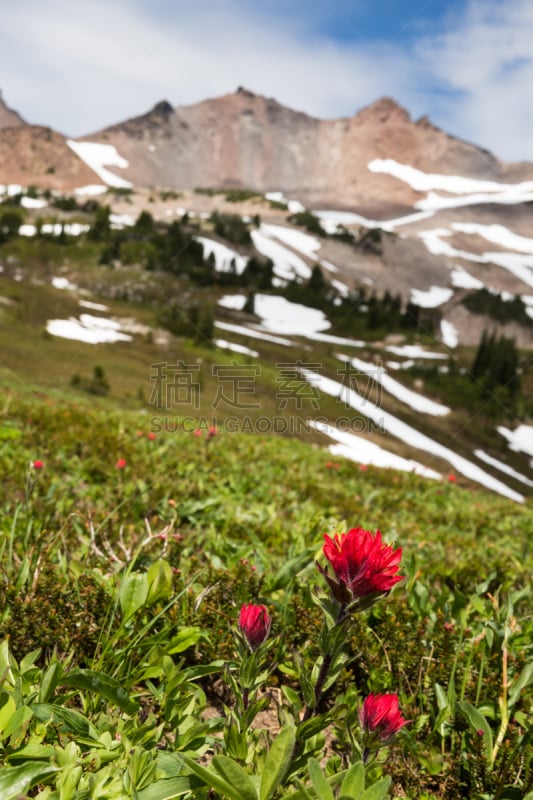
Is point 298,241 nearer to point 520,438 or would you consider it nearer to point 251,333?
point 251,333

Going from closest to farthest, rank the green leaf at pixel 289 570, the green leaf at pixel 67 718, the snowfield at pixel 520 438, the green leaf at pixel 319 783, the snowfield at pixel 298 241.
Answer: the green leaf at pixel 319 783 → the green leaf at pixel 67 718 → the green leaf at pixel 289 570 → the snowfield at pixel 520 438 → the snowfield at pixel 298 241

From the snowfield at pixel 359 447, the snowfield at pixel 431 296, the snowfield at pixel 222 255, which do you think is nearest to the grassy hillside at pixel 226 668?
the snowfield at pixel 359 447

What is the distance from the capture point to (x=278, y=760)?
1503 mm

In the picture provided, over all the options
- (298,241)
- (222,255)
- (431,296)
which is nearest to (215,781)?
(222,255)

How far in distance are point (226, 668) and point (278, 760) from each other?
473mm

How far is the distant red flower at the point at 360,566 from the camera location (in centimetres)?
152

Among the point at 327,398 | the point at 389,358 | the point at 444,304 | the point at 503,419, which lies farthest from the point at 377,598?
the point at 444,304

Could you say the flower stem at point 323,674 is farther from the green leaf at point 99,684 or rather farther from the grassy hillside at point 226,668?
the green leaf at point 99,684

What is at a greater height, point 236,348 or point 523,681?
point 523,681

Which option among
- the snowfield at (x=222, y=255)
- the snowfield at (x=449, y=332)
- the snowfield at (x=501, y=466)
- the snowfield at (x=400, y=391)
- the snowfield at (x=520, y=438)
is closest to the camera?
the snowfield at (x=501, y=466)

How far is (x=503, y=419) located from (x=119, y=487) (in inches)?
3418

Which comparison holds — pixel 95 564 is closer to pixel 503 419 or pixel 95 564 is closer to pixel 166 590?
pixel 166 590

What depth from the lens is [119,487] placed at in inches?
203

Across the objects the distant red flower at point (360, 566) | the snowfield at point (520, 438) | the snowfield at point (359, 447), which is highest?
the distant red flower at point (360, 566)
